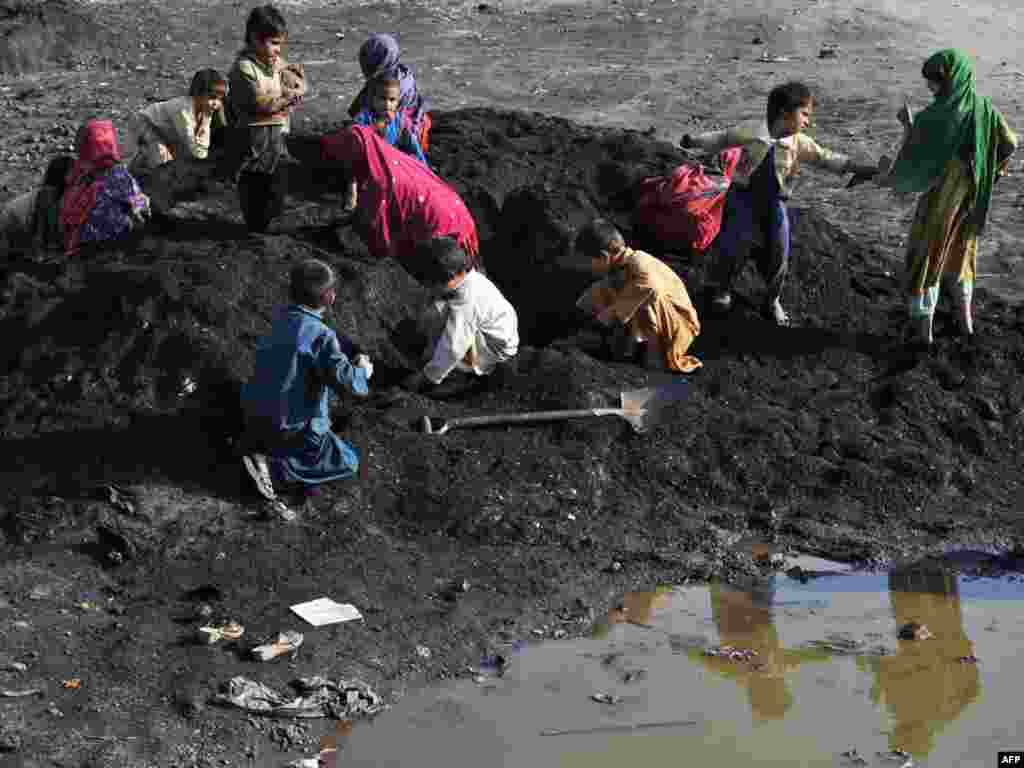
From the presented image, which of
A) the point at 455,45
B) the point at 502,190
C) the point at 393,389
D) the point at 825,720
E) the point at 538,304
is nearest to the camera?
the point at 825,720

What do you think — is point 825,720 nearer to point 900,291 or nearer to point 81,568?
point 81,568

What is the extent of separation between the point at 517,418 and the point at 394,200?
59.5 inches

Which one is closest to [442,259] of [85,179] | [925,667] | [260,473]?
[260,473]

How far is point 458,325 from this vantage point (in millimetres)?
7062

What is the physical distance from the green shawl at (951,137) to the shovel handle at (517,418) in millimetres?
1805

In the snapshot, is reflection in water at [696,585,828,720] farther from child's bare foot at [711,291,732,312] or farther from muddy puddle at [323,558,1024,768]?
child's bare foot at [711,291,732,312]

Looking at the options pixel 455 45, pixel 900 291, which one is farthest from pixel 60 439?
pixel 455 45

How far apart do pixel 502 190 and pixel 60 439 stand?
3259 mm

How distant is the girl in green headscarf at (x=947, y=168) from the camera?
743 centimetres

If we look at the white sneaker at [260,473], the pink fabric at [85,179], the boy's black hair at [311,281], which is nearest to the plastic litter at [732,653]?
the white sneaker at [260,473]

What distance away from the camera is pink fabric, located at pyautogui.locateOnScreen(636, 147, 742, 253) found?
854 cm

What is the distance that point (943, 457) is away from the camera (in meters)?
7.29

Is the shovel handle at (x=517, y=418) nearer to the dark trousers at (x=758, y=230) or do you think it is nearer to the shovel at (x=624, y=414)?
the shovel at (x=624, y=414)

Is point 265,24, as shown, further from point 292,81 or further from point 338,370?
point 338,370
